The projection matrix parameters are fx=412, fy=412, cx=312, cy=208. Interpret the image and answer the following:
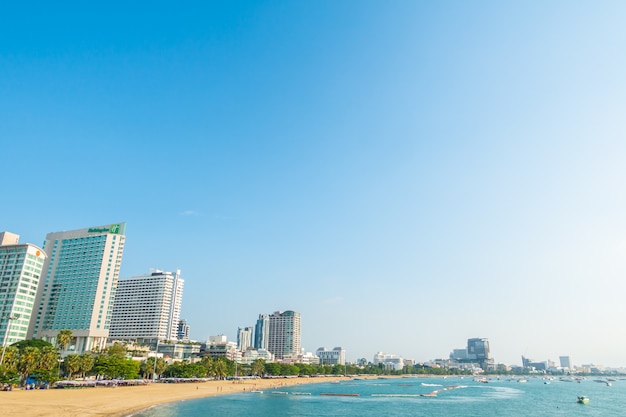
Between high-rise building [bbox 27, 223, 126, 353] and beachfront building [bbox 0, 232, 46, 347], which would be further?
high-rise building [bbox 27, 223, 126, 353]

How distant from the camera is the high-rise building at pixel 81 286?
170125mm

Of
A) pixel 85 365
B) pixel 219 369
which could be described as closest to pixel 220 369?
pixel 219 369

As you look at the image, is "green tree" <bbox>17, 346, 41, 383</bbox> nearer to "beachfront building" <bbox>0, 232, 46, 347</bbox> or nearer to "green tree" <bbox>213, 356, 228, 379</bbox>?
"beachfront building" <bbox>0, 232, 46, 347</bbox>

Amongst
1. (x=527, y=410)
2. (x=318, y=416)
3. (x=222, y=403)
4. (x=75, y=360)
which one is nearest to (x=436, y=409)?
(x=527, y=410)

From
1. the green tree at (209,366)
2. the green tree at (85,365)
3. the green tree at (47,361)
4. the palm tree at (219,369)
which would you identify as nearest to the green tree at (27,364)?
the green tree at (47,361)

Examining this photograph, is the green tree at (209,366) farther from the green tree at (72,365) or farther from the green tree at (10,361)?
the green tree at (10,361)

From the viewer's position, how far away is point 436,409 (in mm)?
101250

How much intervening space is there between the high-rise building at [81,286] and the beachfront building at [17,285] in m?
18.4

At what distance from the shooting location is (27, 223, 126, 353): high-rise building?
6698 inches

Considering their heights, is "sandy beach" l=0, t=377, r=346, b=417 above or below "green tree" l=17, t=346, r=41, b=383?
below

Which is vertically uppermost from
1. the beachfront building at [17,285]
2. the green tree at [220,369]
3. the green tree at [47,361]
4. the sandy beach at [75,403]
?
the beachfront building at [17,285]

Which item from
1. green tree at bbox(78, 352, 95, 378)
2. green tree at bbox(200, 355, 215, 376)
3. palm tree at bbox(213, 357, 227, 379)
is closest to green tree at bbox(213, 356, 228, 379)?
→ palm tree at bbox(213, 357, 227, 379)

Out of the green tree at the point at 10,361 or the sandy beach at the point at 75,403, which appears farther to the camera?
the green tree at the point at 10,361

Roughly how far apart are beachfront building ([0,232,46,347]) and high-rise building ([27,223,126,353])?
18426mm
